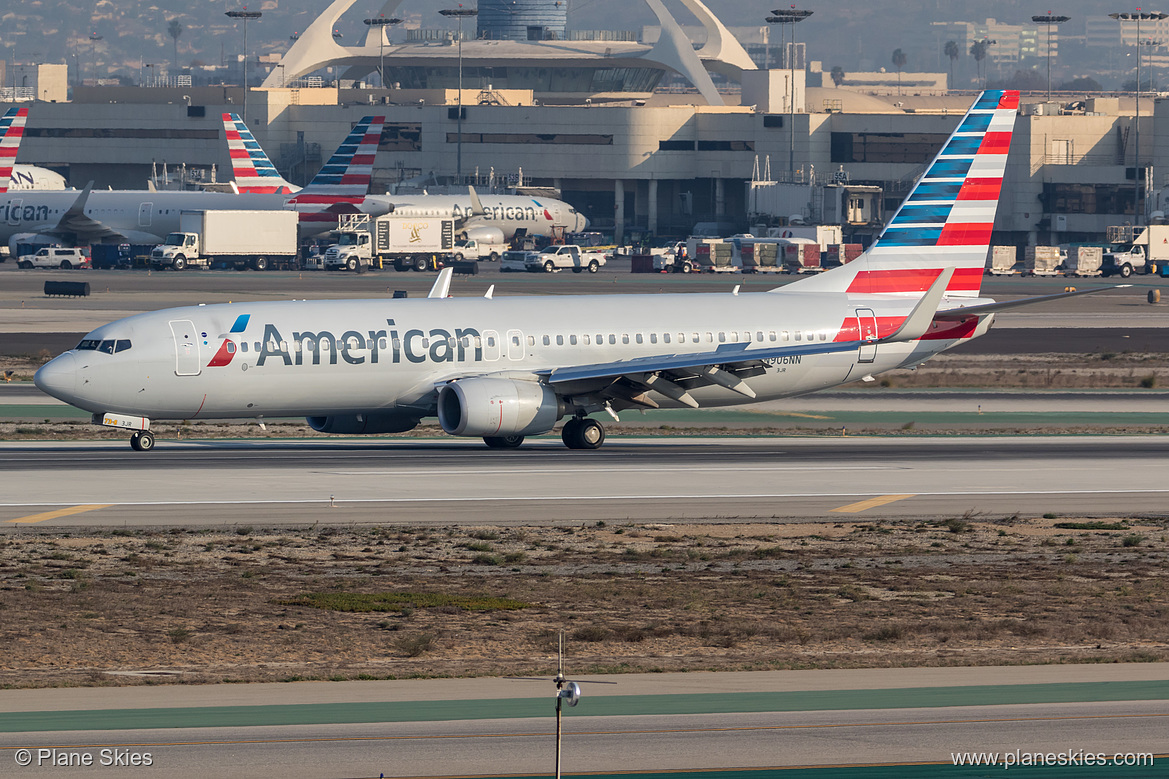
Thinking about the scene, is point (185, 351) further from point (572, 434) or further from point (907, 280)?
point (907, 280)

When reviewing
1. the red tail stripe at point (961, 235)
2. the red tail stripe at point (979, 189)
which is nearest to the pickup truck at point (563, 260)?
the red tail stripe at point (979, 189)

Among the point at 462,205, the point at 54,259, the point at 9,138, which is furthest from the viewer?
the point at 462,205

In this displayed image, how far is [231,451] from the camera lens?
46.9 m

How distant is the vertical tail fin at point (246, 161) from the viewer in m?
158

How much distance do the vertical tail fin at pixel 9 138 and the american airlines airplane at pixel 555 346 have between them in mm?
83485

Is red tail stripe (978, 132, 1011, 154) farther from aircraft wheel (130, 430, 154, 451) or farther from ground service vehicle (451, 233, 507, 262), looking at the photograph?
ground service vehicle (451, 233, 507, 262)

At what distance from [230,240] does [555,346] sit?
9284cm

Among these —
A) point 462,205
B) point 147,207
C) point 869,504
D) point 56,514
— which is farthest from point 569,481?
point 462,205

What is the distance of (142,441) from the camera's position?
149 feet

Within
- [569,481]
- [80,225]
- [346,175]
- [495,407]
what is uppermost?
[346,175]

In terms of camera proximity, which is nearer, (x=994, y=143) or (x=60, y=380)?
(x=60, y=380)

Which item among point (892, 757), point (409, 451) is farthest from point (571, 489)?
point (892, 757)

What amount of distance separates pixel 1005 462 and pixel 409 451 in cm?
1711

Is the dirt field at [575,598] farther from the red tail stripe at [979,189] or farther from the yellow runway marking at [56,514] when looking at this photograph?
the red tail stripe at [979,189]
